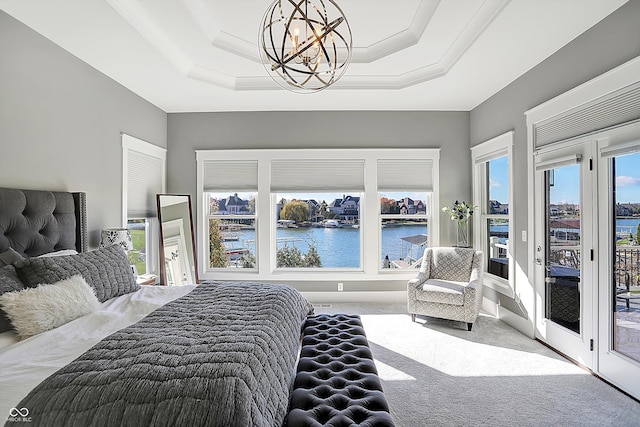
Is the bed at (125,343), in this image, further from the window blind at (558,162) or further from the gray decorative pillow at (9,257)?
the window blind at (558,162)

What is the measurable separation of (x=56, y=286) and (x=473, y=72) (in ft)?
13.7

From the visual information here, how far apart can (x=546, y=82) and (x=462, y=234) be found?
2.25m

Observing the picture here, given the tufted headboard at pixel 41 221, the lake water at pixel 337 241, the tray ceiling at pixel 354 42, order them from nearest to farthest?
1. the tufted headboard at pixel 41 221
2. the tray ceiling at pixel 354 42
3. the lake water at pixel 337 241

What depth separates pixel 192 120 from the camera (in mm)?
5031

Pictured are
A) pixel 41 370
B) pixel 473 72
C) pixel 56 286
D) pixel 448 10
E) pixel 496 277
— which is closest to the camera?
pixel 41 370

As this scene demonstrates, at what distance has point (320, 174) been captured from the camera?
16.4 ft

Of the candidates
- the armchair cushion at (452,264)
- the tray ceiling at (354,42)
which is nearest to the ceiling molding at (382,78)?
the tray ceiling at (354,42)

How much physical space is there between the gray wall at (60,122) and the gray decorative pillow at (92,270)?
2.81 ft

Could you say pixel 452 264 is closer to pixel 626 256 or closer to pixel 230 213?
pixel 626 256

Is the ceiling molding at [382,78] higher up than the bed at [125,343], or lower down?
higher up

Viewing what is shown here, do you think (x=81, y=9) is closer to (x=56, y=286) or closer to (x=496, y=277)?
(x=56, y=286)

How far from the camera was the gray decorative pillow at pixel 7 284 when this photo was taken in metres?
1.79

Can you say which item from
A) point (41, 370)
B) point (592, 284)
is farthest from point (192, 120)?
point (592, 284)

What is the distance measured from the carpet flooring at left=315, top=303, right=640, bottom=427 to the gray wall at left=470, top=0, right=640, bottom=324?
759 mm
